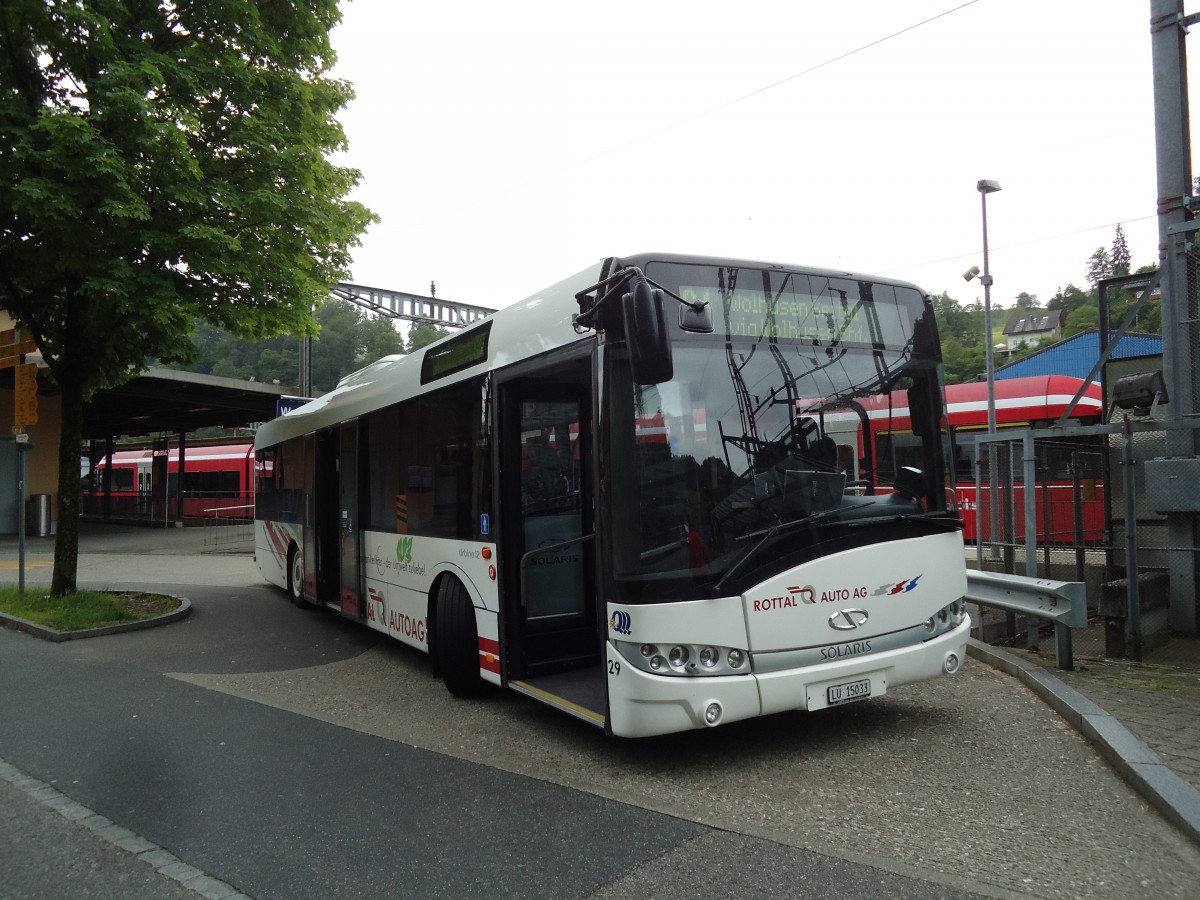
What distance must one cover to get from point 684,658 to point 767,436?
1.35 metres

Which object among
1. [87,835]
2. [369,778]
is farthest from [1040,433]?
[87,835]

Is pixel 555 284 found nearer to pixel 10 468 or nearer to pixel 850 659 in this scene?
pixel 850 659

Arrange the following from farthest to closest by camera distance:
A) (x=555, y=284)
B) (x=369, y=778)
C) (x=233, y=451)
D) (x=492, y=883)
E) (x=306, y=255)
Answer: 1. (x=233, y=451)
2. (x=306, y=255)
3. (x=555, y=284)
4. (x=369, y=778)
5. (x=492, y=883)

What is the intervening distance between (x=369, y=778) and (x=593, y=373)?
272 cm

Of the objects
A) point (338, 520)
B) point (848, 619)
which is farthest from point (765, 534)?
point (338, 520)

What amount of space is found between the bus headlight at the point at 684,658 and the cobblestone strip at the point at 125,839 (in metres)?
2.16

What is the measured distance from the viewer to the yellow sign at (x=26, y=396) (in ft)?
37.6

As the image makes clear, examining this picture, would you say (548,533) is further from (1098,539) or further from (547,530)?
(1098,539)

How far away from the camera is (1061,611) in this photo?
670 cm

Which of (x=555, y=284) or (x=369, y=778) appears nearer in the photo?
(x=369, y=778)

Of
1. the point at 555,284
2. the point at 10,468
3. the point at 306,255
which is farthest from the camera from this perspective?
the point at 10,468

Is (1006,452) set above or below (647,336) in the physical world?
below

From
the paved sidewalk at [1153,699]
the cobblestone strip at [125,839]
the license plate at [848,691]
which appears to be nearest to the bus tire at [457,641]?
the cobblestone strip at [125,839]

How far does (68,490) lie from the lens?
11297 millimetres
